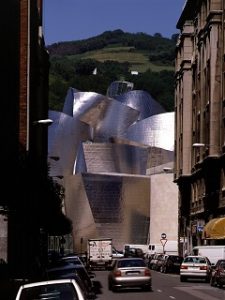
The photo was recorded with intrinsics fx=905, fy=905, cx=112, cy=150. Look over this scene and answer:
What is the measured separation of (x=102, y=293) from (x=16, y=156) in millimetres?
7412

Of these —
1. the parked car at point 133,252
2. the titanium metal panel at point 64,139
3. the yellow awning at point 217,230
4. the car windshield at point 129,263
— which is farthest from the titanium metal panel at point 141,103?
the car windshield at point 129,263

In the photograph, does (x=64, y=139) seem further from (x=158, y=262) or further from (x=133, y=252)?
(x=158, y=262)

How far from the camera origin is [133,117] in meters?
154

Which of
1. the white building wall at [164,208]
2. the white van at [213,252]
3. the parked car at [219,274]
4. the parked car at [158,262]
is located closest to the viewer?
the parked car at [219,274]

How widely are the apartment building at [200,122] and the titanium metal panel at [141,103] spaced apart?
59.4 meters

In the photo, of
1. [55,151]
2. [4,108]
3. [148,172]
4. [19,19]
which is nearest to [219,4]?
[19,19]

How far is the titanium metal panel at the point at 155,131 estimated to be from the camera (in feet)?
480

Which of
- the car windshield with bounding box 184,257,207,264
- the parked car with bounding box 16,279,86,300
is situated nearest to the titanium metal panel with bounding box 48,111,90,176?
the car windshield with bounding box 184,257,207,264

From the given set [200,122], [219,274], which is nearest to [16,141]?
[219,274]

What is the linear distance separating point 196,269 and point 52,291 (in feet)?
130

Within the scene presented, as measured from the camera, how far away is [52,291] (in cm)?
1477

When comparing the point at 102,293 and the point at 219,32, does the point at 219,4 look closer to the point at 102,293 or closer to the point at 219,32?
the point at 219,32

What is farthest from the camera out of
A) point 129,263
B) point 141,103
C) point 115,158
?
point 141,103

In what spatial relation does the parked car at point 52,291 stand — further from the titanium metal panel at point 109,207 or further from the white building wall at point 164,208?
the titanium metal panel at point 109,207
